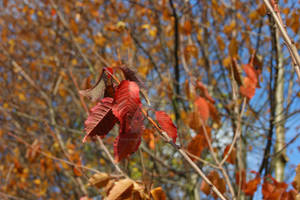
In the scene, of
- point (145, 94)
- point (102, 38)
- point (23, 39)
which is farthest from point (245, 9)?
point (23, 39)

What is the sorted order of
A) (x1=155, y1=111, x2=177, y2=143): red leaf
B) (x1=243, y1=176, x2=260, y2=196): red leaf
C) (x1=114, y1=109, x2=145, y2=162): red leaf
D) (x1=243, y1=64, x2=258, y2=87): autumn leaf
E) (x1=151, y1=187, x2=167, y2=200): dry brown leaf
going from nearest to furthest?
1. (x1=114, y1=109, x2=145, y2=162): red leaf
2. (x1=155, y1=111, x2=177, y2=143): red leaf
3. (x1=151, y1=187, x2=167, y2=200): dry brown leaf
4. (x1=243, y1=64, x2=258, y2=87): autumn leaf
5. (x1=243, y1=176, x2=260, y2=196): red leaf

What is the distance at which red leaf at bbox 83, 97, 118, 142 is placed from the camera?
0.70m

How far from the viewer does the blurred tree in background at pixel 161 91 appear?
1.47 metres

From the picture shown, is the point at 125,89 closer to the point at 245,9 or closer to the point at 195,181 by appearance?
the point at 195,181

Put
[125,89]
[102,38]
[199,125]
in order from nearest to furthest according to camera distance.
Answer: [125,89] → [199,125] → [102,38]

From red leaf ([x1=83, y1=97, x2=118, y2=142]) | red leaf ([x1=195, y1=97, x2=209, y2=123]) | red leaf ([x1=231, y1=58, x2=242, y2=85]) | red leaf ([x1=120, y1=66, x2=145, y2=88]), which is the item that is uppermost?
red leaf ([x1=231, y1=58, x2=242, y2=85])

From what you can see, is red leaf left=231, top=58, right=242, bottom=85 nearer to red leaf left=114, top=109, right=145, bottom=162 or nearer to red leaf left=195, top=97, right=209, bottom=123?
red leaf left=195, top=97, right=209, bottom=123

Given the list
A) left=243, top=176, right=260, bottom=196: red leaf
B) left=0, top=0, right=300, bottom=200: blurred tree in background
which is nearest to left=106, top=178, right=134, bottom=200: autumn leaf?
left=0, top=0, right=300, bottom=200: blurred tree in background

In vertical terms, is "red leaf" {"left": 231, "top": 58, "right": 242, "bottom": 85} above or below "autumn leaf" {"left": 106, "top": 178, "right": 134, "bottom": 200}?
above

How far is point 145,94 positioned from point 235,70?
62 cm

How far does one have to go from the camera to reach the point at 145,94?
74 cm

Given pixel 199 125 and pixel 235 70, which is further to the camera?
pixel 199 125

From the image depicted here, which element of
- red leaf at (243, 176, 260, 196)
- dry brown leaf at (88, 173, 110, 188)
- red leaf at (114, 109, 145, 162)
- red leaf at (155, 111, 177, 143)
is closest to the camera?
red leaf at (114, 109, 145, 162)

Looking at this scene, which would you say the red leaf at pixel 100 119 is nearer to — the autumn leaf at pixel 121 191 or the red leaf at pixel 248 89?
the autumn leaf at pixel 121 191
